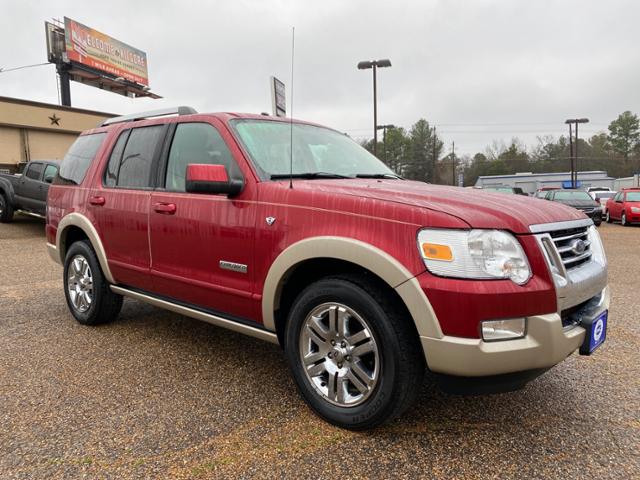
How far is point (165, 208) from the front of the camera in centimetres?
331

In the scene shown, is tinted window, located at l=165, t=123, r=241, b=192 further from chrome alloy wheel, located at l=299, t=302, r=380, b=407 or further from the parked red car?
the parked red car

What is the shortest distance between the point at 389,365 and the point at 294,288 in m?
0.79

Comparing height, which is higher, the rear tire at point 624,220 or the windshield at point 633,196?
the windshield at point 633,196

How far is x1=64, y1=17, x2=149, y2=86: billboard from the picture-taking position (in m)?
28.2

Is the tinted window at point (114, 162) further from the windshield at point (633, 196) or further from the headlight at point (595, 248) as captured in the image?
the windshield at point (633, 196)

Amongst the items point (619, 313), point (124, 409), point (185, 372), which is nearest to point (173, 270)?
point (185, 372)

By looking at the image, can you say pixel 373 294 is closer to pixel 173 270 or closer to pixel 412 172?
pixel 173 270

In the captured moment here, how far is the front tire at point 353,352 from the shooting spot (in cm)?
225

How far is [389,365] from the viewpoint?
225 centimetres

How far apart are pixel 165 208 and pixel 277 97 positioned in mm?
3844

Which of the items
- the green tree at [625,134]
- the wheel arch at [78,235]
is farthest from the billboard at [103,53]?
the green tree at [625,134]

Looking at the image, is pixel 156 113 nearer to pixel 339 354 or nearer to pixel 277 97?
pixel 339 354

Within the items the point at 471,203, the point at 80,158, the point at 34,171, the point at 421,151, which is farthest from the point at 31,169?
the point at 421,151

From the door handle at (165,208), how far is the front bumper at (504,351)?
2006mm
